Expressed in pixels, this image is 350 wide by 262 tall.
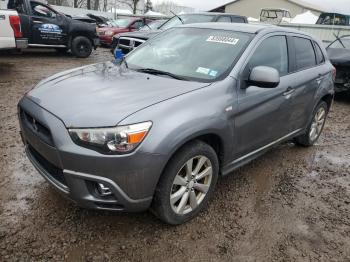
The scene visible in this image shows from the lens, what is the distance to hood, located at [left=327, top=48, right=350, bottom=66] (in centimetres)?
780

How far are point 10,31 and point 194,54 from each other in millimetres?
7468

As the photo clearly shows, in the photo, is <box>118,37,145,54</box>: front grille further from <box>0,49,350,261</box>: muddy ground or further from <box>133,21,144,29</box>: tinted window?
<box>133,21,144,29</box>: tinted window

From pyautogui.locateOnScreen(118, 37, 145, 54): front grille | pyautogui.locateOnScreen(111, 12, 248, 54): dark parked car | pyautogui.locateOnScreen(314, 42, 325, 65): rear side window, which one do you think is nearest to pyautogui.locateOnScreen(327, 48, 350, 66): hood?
pyautogui.locateOnScreen(111, 12, 248, 54): dark parked car

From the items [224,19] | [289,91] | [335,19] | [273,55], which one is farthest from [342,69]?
[335,19]

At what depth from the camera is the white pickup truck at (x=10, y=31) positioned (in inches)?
350

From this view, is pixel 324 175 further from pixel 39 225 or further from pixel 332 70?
pixel 39 225

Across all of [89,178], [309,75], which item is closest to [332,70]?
[309,75]

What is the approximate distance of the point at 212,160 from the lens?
3.00 meters

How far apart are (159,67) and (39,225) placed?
185 centimetres

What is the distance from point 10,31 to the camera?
907 cm

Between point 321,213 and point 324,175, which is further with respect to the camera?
point 324,175

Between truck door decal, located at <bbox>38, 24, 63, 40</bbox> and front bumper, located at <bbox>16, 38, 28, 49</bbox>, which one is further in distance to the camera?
truck door decal, located at <bbox>38, 24, 63, 40</bbox>

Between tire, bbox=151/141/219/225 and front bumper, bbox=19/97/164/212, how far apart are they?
5.1 inches

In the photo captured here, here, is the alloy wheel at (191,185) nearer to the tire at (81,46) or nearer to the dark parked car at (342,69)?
the dark parked car at (342,69)
